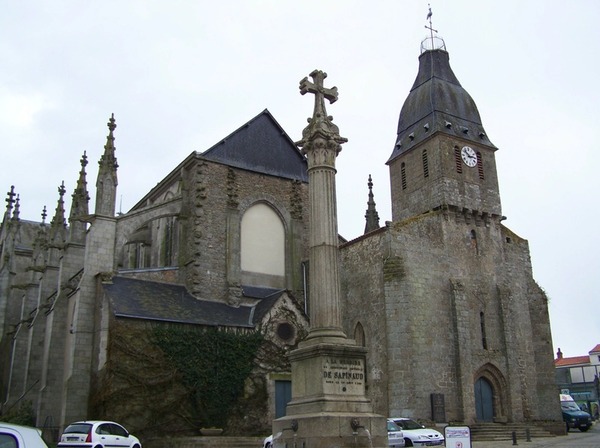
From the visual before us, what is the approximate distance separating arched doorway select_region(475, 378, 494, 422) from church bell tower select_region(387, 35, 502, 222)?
844 cm

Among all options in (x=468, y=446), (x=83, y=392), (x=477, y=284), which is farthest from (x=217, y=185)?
(x=468, y=446)

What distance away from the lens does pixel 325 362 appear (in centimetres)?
A: 1288

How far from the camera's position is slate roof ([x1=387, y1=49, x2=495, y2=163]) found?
114ft

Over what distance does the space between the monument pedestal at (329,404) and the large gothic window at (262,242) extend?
16.4m

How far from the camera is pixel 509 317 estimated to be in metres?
31.4

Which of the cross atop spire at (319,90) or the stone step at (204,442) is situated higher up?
the cross atop spire at (319,90)

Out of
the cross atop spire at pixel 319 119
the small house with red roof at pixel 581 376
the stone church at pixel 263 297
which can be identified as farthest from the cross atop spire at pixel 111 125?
the small house with red roof at pixel 581 376

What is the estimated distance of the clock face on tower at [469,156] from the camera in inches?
1345

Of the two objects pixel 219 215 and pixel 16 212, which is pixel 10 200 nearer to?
pixel 16 212

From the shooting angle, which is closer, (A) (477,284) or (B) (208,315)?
(B) (208,315)

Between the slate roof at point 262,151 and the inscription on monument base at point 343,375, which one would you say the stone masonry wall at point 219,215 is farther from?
the inscription on monument base at point 343,375

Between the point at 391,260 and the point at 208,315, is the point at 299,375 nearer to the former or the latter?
the point at 208,315

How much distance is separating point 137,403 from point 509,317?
18362mm

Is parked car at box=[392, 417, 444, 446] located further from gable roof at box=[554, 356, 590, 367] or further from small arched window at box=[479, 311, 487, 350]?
gable roof at box=[554, 356, 590, 367]
